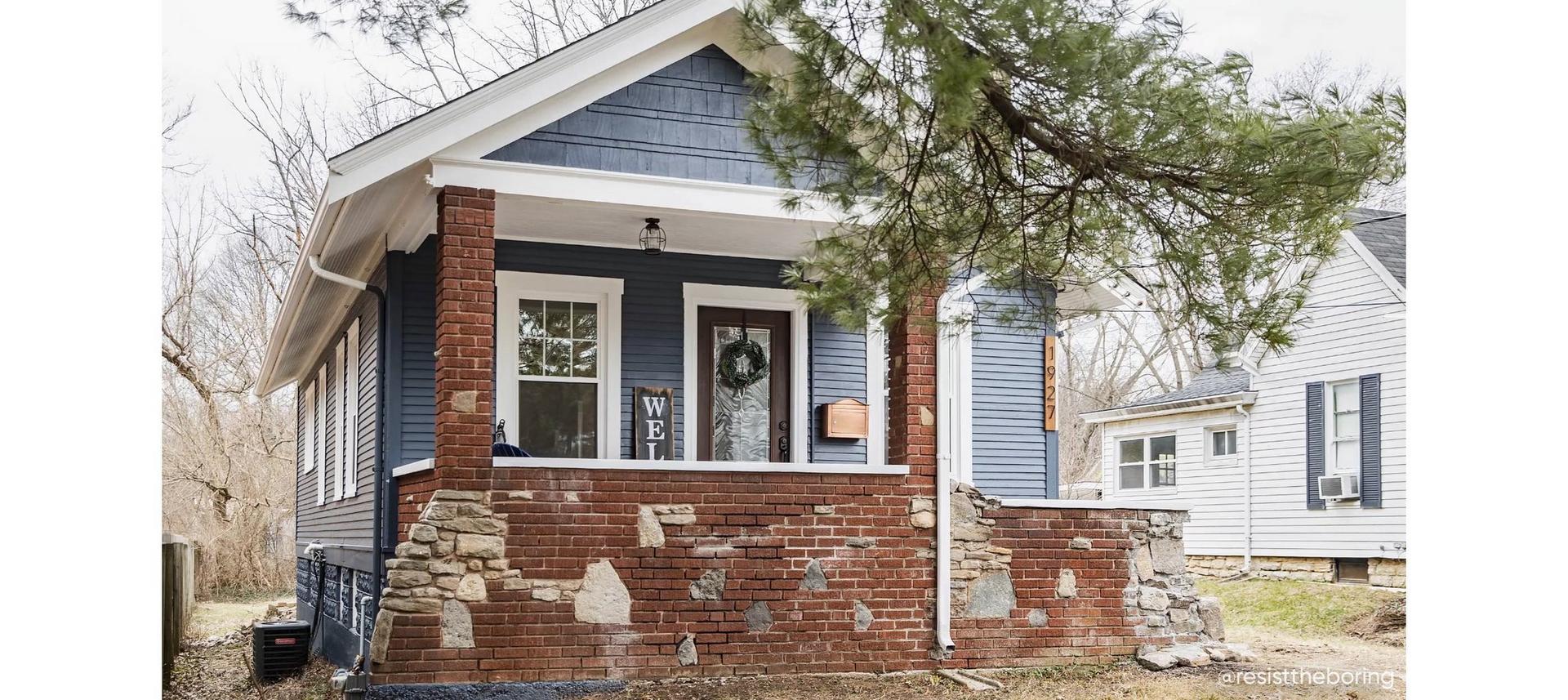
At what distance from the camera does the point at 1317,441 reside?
51.6 ft

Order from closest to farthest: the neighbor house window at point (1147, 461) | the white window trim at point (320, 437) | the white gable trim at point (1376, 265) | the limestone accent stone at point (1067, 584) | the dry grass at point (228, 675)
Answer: the limestone accent stone at point (1067, 584)
the dry grass at point (228, 675)
the white window trim at point (320, 437)
the white gable trim at point (1376, 265)
the neighbor house window at point (1147, 461)

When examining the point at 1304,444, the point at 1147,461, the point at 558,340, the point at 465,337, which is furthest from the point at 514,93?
the point at 1147,461

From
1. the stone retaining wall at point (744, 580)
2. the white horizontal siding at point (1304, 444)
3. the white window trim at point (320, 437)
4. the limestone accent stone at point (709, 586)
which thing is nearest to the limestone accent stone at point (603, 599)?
the stone retaining wall at point (744, 580)

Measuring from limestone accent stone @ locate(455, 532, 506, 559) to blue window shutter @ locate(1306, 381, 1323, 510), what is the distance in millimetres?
11430

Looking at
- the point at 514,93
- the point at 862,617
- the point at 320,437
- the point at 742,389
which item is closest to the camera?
the point at 514,93

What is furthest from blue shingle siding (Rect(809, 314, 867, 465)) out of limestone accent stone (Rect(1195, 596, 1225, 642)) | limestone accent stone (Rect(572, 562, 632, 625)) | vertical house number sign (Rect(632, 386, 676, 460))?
limestone accent stone (Rect(572, 562, 632, 625))

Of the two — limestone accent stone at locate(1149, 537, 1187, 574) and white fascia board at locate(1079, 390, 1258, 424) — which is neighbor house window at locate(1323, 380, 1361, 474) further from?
limestone accent stone at locate(1149, 537, 1187, 574)

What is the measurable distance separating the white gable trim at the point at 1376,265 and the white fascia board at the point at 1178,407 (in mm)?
2323

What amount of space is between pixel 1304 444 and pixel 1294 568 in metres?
1.52

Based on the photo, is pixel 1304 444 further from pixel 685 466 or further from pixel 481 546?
pixel 481 546

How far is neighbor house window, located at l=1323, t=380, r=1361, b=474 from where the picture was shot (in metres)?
15.3

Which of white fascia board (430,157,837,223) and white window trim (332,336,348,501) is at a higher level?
white fascia board (430,157,837,223)

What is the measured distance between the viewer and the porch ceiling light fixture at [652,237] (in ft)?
28.4

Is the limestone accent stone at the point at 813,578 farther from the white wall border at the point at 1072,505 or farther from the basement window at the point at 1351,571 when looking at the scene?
the basement window at the point at 1351,571
